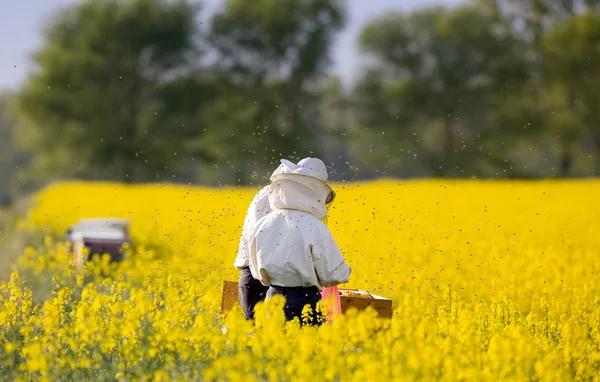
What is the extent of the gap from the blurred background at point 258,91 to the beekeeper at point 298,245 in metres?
34.8

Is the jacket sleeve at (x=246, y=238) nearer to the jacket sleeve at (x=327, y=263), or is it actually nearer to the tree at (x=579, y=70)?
the jacket sleeve at (x=327, y=263)

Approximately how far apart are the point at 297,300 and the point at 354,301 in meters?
0.80

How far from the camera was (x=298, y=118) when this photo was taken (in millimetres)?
45344

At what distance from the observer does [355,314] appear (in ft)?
22.2

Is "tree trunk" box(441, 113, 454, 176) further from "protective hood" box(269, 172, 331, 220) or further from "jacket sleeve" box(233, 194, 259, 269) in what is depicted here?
"protective hood" box(269, 172, 331, 220)

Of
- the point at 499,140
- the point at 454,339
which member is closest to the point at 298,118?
the point at 499,140

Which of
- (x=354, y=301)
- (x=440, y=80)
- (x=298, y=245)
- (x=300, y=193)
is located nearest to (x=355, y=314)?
(x=298, y=245)

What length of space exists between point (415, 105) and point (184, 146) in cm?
1156

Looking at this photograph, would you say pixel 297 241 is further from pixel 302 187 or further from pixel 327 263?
pixel 302 187

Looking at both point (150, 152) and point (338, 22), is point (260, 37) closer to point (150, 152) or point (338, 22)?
point (338, 22)

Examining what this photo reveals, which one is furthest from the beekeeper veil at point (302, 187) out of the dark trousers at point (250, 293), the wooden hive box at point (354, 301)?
the wooden hive box at point (354, 301)

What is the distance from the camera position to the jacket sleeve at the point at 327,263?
22.1 ft

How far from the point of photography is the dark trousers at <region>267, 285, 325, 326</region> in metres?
6.82

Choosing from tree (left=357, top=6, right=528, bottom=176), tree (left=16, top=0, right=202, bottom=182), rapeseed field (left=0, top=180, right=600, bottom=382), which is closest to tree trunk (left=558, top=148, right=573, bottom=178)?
tree (left=357, top=6, right=528, bottom=176)
